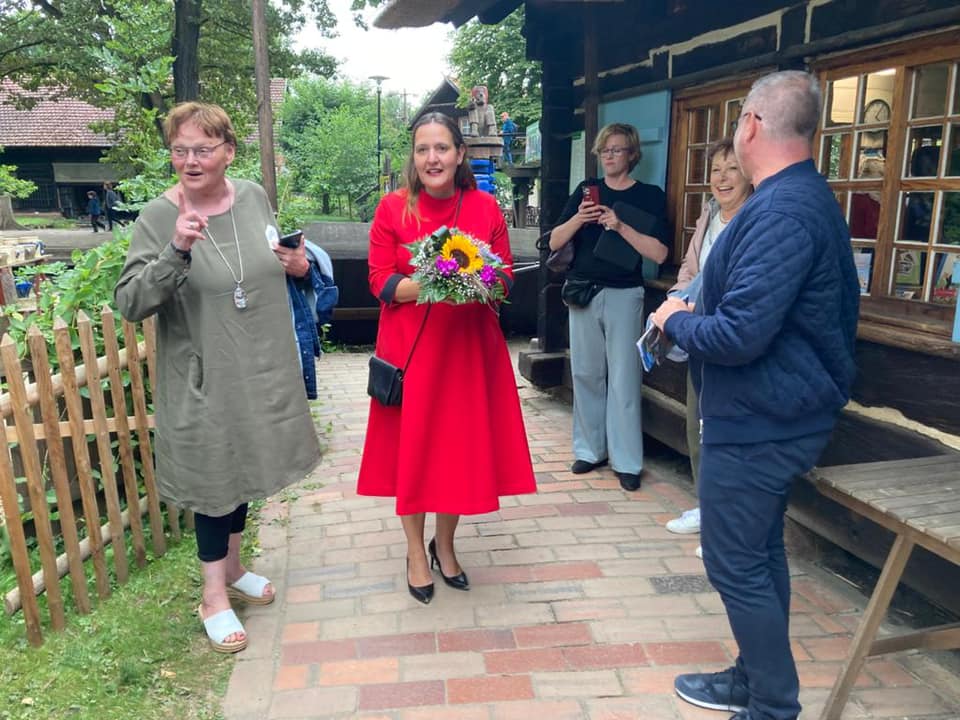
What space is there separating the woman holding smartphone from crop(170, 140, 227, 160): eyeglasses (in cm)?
222

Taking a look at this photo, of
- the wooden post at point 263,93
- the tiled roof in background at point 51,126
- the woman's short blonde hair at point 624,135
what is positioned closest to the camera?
the woman's short blonde hair at point 624,135

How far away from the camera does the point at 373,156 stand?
3919 centimetres

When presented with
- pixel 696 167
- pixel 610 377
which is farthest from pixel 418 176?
pixel 696 167

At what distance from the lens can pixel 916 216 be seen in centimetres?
Answer: 325

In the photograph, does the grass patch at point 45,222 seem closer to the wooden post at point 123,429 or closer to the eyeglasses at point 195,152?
the wooden post at point 123,429

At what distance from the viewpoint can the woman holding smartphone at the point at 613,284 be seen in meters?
4.21

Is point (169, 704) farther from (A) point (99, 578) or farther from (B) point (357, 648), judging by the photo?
(A) point (99, 578)

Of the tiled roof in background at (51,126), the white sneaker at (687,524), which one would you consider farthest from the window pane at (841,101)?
the tiled roof in background at (51,126)

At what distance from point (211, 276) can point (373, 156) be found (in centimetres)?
3825

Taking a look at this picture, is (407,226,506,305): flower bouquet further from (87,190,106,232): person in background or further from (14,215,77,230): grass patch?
(14,215,77,230): grass patch

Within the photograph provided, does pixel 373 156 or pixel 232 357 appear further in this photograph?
pixel 373 156

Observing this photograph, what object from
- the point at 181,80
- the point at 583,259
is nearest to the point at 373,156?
the point at 181,80

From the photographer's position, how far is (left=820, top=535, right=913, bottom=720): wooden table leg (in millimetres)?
2207

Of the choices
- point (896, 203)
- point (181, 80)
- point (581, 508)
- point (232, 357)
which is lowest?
point (581, 508)
